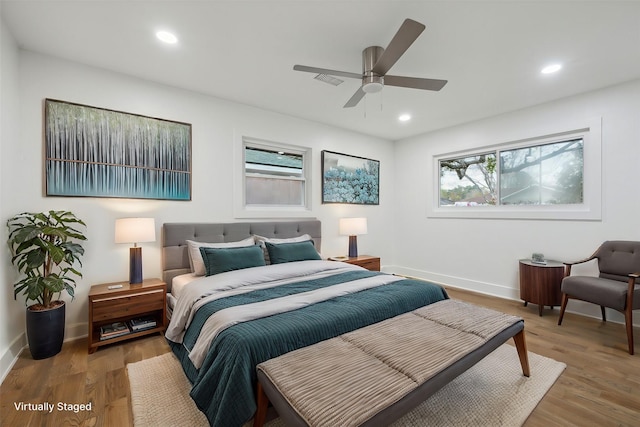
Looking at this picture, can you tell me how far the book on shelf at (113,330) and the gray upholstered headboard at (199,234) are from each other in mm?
534

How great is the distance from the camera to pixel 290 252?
134 inches

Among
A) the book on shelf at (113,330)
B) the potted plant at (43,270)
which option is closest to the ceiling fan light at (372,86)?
the potted plant at (43,270)

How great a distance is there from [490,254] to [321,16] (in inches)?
157

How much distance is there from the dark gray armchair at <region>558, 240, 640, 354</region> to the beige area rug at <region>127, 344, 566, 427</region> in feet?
3.09

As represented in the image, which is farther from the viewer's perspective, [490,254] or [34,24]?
[490,254]

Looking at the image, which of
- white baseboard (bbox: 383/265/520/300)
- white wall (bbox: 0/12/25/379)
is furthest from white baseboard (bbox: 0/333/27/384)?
white baseboard (bbox: 383/265/520/300)

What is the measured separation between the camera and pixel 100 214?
111 inches

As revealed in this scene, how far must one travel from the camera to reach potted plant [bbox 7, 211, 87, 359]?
2256 mm

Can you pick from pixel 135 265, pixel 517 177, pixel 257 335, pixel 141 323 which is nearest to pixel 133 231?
pixel 135 265

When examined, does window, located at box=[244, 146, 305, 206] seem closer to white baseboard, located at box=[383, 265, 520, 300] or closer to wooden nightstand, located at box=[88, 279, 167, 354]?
wooden nightstand, located at box=[88, 279, 167, 354]

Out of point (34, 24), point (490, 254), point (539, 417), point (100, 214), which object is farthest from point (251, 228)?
point (490, 254)

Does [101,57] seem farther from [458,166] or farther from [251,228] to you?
[458,166]

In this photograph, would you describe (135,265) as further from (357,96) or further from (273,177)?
(357,96)

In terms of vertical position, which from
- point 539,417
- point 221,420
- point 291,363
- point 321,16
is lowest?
point 539,417
